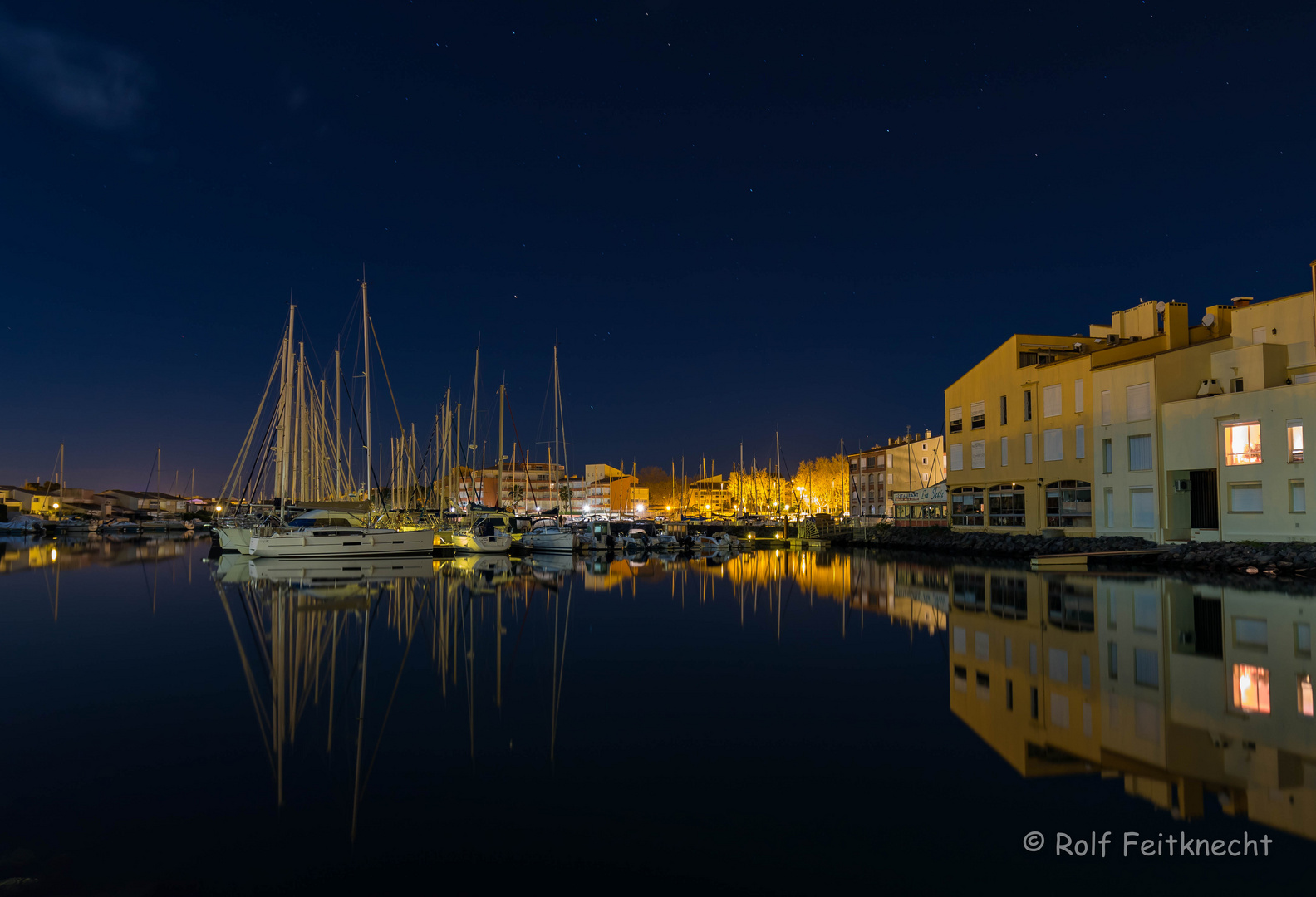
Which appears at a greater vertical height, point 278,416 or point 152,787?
point 278,416

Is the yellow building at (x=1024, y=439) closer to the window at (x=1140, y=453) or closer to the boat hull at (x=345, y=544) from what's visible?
the window at (x=1140, y=453)

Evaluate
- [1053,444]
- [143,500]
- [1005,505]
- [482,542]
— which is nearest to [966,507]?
[1005,505]

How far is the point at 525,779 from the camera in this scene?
6.94 m

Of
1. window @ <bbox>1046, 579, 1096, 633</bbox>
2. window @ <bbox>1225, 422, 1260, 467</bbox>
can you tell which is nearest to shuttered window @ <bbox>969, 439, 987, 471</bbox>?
window @ <bbox>1225, 422, 1260, 467</bbox>

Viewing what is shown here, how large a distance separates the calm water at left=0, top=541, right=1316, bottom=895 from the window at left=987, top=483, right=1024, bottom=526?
30430 millimetres

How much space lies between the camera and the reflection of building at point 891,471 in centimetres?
9762

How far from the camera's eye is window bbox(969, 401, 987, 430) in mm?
50125

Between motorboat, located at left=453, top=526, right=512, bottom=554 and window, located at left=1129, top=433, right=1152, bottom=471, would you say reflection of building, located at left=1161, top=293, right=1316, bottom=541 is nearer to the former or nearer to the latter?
window, located at left=1129, top=433, right=1152, bottom=471

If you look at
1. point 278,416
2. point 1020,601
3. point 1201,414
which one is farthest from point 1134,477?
point 278,416

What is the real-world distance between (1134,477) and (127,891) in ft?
141

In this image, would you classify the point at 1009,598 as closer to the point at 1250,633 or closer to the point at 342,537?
the point at 1250,633

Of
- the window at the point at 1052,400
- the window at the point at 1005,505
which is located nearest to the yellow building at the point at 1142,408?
the window at the point at 1052,400

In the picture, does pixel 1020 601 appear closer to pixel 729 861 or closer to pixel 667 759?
pixel 667 759

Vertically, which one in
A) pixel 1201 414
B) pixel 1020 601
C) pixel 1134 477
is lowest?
pixel 1020 601
